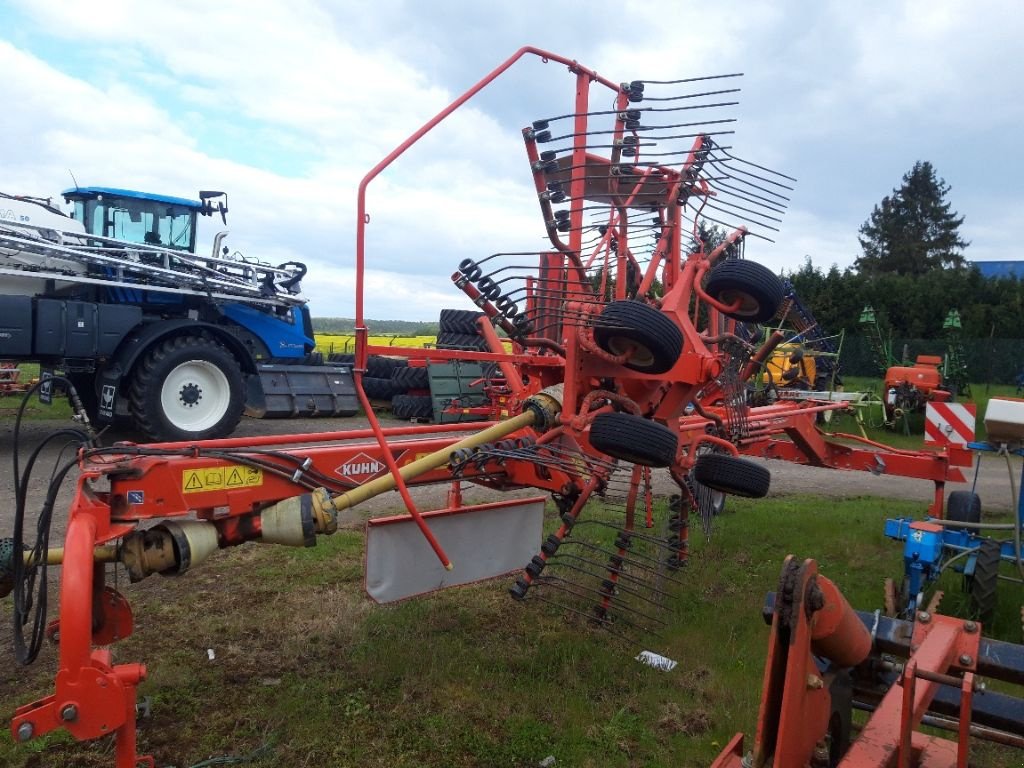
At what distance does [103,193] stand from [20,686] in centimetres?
873

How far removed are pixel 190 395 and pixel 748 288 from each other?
8.05 meters

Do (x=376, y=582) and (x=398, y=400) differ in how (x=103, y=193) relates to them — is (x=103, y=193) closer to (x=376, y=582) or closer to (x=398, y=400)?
(x=398, y=400)

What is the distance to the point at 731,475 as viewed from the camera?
420 centimetres

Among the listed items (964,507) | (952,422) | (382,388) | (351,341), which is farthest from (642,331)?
(351,341)

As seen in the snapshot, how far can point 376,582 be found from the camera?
13.8 ft

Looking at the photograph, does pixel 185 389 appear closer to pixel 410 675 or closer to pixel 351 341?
pixel 410 675

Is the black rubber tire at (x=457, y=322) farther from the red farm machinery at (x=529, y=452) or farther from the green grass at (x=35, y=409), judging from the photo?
the red farm machinery at (x=529, y=452)

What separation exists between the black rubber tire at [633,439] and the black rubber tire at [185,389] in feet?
25.5

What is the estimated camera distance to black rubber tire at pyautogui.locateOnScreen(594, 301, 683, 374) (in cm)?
339

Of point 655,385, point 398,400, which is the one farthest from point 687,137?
point 398,400

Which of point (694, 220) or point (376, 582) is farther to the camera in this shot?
point (694, 220)

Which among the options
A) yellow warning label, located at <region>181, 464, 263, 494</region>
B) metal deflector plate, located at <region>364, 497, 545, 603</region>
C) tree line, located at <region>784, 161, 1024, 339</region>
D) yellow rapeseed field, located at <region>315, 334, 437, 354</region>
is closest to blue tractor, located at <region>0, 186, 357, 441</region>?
metal deflector plate, located at <region>364, 497, 545, 603</region>

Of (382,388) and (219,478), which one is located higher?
(219,478)

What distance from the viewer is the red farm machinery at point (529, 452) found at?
277 centimetres
